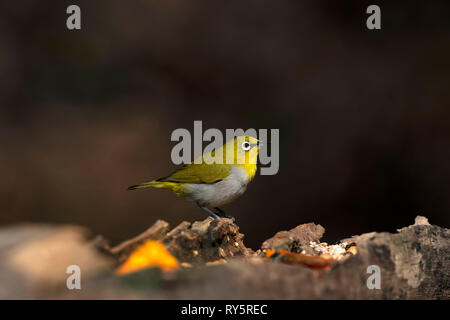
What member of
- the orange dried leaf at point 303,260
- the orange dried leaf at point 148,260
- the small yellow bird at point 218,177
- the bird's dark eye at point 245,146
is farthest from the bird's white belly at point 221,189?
the orange dried leaf at point 148,260

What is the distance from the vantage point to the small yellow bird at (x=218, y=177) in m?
3.01

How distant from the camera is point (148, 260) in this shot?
5.59 ft

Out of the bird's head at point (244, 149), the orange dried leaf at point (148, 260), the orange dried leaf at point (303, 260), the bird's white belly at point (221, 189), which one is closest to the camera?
the orange dried leaf at point (148, 260)

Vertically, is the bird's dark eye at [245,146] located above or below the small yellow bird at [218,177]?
above

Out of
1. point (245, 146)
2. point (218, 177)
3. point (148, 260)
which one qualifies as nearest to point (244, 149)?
point (245, 146)

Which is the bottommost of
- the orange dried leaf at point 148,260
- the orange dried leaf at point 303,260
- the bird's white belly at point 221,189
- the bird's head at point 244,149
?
the orange dried leaf at point 303,260

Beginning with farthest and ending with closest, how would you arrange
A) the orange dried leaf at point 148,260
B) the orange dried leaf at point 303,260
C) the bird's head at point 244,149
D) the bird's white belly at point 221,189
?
the bird's head at point 244,149 < the bird's white belly at point 221,189 < the orange dried leaf at point 303,260 < the orange dried leaf at point 148,260

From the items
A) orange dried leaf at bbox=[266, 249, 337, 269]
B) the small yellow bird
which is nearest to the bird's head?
the small yellow bird

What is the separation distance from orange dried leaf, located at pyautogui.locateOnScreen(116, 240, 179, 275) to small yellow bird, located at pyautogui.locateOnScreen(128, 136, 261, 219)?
1154mm

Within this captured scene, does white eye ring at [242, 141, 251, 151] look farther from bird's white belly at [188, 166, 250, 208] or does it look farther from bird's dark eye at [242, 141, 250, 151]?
bird's white belly at [188, 166, 250, 208]

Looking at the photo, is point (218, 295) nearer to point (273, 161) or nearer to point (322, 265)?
point (322, 265)

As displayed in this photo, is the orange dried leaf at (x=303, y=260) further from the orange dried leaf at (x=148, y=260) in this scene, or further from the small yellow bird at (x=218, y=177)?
the small yellow bird at (x=218, y=177)

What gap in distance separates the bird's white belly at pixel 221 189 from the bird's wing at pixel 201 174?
3 cm

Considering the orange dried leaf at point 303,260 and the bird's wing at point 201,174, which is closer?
the orange dried leaf at point 303,260
